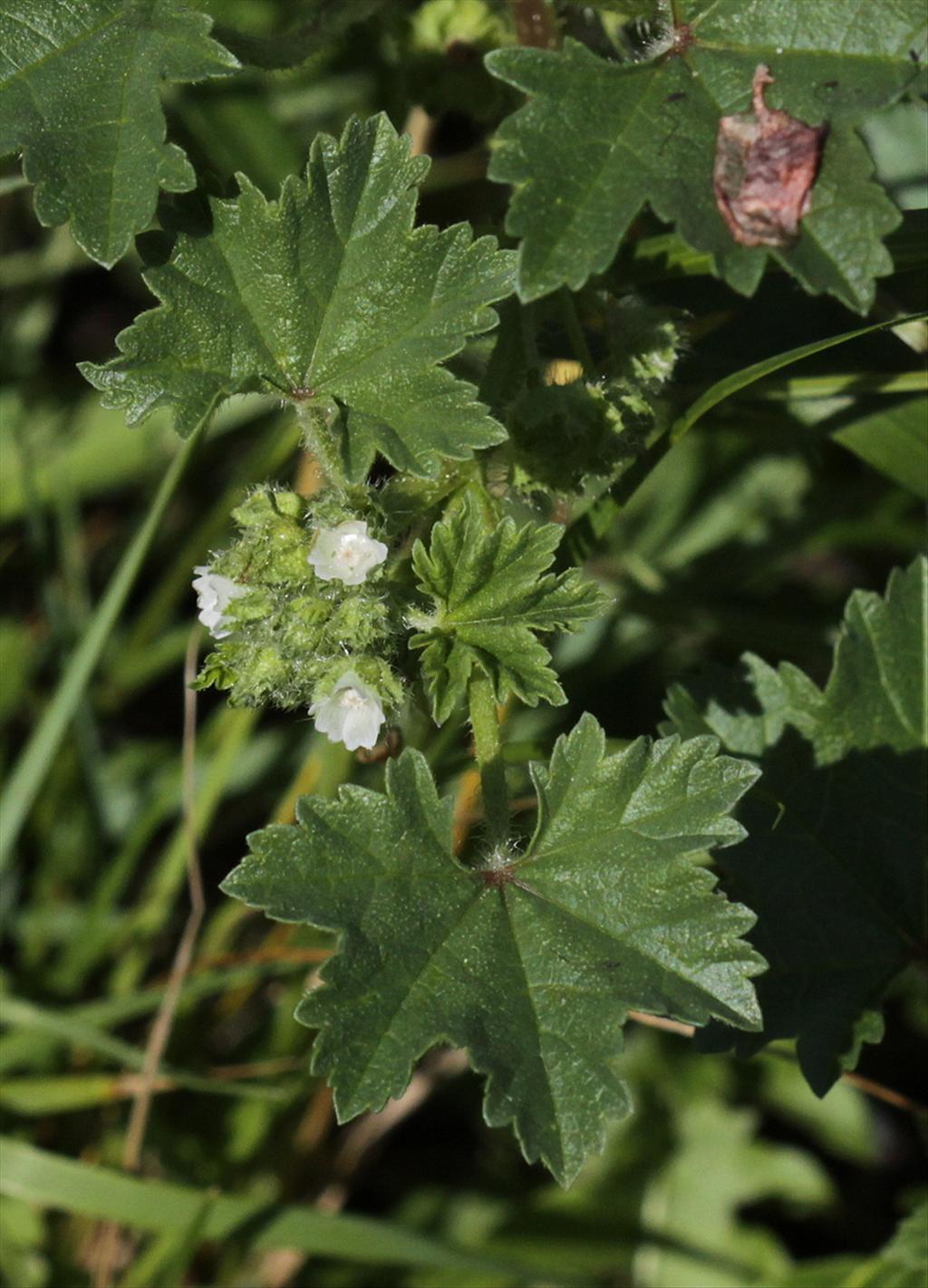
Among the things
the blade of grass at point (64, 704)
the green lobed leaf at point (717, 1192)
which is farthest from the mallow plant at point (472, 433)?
the green lobed leaf at point (717, 1192)

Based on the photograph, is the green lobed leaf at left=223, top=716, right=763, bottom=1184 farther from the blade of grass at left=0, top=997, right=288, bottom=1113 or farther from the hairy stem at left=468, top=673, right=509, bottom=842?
the blade of grass at left=0, top=997, right=288, bottom=1113

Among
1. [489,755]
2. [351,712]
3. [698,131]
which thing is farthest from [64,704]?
[698,131]

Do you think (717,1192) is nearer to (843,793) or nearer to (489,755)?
(843,793)

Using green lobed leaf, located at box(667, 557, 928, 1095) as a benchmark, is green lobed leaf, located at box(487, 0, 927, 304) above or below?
above

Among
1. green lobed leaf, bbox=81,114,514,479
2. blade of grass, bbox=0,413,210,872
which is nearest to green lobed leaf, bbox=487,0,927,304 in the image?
green lobed leaf, bbox=81,114,514,479

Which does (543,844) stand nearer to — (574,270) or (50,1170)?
(574,270)

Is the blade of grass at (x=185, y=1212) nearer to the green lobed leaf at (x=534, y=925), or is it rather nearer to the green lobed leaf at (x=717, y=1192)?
the green lobed leaf at (x=717, y=1192)

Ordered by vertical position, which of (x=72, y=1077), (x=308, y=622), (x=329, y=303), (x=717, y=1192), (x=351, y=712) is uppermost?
(x=329, y=303)
